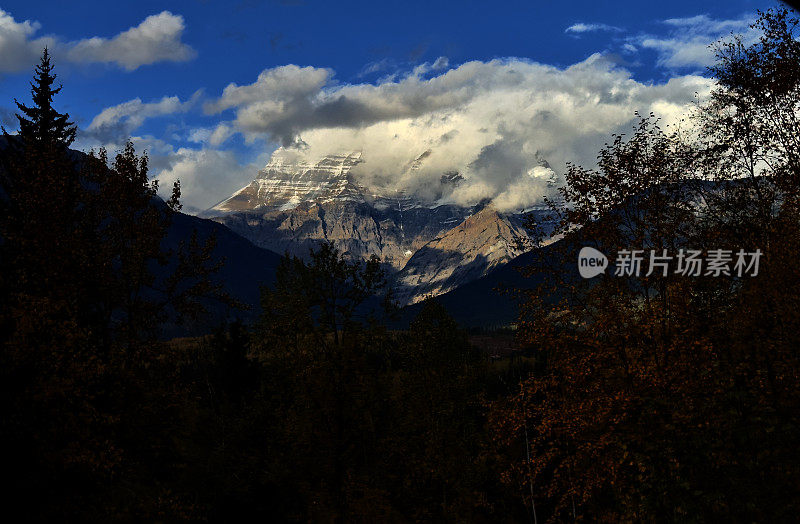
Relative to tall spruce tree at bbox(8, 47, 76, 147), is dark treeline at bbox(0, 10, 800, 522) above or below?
below

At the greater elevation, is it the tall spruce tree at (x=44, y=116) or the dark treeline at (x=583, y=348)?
the tall spruce tree at (x=44, y=116)

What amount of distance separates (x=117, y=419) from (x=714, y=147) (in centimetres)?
3023

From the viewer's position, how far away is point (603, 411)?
20250 mm

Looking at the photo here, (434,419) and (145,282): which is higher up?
(145,282)

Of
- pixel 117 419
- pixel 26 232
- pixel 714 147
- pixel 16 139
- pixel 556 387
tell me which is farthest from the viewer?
pixel 16 139

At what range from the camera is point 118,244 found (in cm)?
2938

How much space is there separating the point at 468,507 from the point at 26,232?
4351cm

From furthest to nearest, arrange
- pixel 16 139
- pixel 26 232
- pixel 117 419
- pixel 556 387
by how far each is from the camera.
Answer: pixel 16 139 < pixel 26 232 < pixel 556 387 < pixel 117 419

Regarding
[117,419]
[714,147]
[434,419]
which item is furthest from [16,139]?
[714,147]

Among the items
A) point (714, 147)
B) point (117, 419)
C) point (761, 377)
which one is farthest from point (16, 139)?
point (761, 377)

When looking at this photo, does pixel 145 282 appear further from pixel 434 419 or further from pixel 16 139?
pixel 434 419

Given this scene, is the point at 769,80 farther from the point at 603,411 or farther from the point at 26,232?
the point at 26,232

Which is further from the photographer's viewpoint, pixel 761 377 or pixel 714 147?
pixel 714 147

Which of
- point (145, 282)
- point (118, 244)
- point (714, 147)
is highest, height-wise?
point (714, 147)
